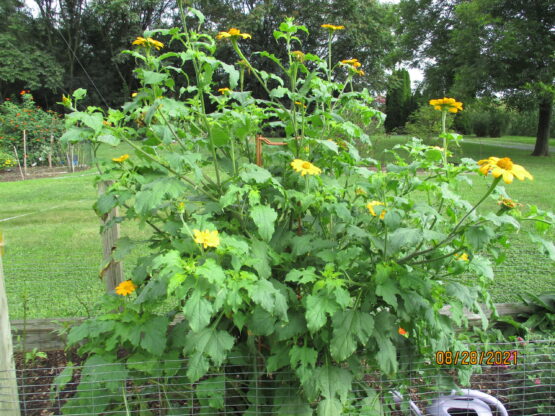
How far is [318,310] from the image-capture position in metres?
1.49

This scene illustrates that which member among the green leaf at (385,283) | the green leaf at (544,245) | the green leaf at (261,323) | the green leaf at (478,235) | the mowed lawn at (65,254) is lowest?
the mowed lawn at (65,254)

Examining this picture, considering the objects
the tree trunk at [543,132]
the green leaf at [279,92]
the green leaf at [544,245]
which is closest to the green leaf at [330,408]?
the green leaf at [544,245]

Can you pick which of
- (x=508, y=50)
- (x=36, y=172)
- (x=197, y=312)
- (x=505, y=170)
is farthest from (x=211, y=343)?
(x=508, y=50)

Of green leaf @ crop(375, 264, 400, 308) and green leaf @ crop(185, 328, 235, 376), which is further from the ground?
green leaf @ crop(375, 264, 400, 308)

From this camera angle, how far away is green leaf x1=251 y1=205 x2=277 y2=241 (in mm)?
1467

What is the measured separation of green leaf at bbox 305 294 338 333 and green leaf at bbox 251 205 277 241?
0.28m

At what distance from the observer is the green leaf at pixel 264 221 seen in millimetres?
1467

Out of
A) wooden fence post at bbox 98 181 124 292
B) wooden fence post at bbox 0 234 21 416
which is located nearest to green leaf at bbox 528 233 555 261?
wooden fence post at bbox 98 181 124 292

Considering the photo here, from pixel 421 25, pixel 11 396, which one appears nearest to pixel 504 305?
pixel 11 396

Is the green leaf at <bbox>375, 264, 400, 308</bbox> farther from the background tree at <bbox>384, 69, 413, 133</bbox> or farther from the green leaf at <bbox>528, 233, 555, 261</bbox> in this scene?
the background tree at <bbox>384, 69, 413, 133</bbox>

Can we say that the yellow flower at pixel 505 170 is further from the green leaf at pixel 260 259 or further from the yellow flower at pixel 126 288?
the yellow flower at pixel 126 288

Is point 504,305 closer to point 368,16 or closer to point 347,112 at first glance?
point 347,112
